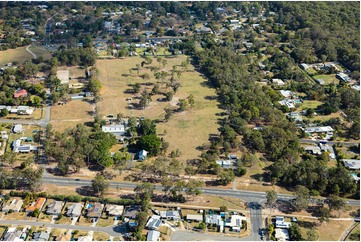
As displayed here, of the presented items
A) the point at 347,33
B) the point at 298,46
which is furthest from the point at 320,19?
the point at 298,46

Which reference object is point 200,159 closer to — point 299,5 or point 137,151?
point 137,151

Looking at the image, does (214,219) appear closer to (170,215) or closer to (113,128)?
(170,215)

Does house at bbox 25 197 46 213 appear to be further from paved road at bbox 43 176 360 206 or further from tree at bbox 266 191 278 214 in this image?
tree at bbox 266 191 278 214

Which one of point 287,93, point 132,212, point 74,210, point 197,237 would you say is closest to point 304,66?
point 287,93

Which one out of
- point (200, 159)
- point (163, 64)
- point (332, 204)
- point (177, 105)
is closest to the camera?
point (332, 204)

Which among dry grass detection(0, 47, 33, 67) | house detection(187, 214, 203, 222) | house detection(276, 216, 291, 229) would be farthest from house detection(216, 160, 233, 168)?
dry grass detection(0, 47, 33, 67)

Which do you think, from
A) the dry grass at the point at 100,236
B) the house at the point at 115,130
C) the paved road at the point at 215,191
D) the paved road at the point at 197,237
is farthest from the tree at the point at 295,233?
the house at the point at 115,130
